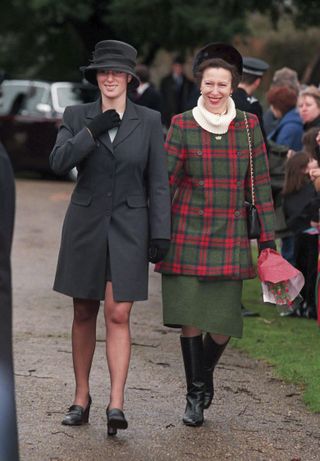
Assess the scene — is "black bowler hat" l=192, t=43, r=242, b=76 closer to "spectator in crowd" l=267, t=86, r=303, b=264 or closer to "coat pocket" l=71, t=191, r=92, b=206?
"coat pocket" l=71, t=191, r=92, b=206

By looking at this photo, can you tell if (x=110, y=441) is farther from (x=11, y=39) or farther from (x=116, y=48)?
(x=11, y=39)

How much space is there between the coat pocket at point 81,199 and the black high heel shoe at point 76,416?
102cm

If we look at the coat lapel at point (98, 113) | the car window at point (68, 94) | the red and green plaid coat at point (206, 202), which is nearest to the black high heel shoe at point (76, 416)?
the red and green plaid coat at point (206, 202)

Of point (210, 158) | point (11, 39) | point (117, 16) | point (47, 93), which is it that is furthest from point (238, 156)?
point (11, 39)

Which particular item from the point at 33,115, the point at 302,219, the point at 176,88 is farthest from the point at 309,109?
the point at 176,88

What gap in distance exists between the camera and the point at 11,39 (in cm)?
3164

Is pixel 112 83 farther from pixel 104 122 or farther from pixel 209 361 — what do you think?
pixel 209 361

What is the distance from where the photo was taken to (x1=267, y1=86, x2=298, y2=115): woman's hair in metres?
10.8

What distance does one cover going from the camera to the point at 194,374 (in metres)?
6.79

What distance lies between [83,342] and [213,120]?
131cm

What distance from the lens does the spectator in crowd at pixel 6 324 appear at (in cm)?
448

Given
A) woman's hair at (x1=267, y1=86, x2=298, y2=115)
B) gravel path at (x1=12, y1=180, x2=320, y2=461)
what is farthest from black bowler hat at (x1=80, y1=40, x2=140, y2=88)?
woman's hair at (x1=267, y1=86, x2=298, y2=115)

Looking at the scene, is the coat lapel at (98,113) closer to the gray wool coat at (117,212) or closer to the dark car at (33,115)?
the gray wool coat at (117,212)

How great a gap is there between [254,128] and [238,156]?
193 mm
